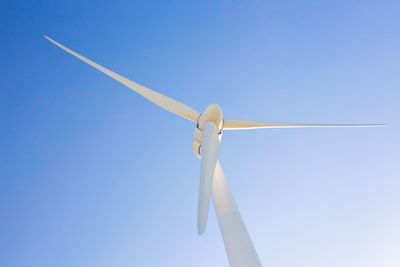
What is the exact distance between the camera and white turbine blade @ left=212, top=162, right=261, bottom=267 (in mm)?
9914

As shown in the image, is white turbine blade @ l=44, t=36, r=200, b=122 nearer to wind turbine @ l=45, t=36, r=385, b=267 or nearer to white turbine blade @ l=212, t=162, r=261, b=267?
wind turbine @ l=45, t=36, r=385, b=267

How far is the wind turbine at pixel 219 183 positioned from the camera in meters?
9.78

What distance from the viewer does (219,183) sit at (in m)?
12.2

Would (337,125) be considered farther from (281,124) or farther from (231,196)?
(231,196)

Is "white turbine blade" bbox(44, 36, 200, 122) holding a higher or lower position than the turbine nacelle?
higher

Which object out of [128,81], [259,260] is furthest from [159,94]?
[259,260]

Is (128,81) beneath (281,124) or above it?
above

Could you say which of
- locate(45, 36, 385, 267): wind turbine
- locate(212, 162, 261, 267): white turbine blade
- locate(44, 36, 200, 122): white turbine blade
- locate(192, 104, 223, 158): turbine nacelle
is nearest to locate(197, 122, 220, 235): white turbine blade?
locate(45, 36, 385, 267): wind turbine

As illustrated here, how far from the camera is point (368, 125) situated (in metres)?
16.4

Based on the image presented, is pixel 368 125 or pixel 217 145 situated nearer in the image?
pixel 217 145

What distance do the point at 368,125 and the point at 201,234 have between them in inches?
474

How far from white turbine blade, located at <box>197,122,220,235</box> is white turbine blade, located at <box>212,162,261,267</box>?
1.41 metres

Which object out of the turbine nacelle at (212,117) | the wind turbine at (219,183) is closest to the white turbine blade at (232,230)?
the wind turbine at (219,183)

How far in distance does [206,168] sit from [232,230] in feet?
6.42
